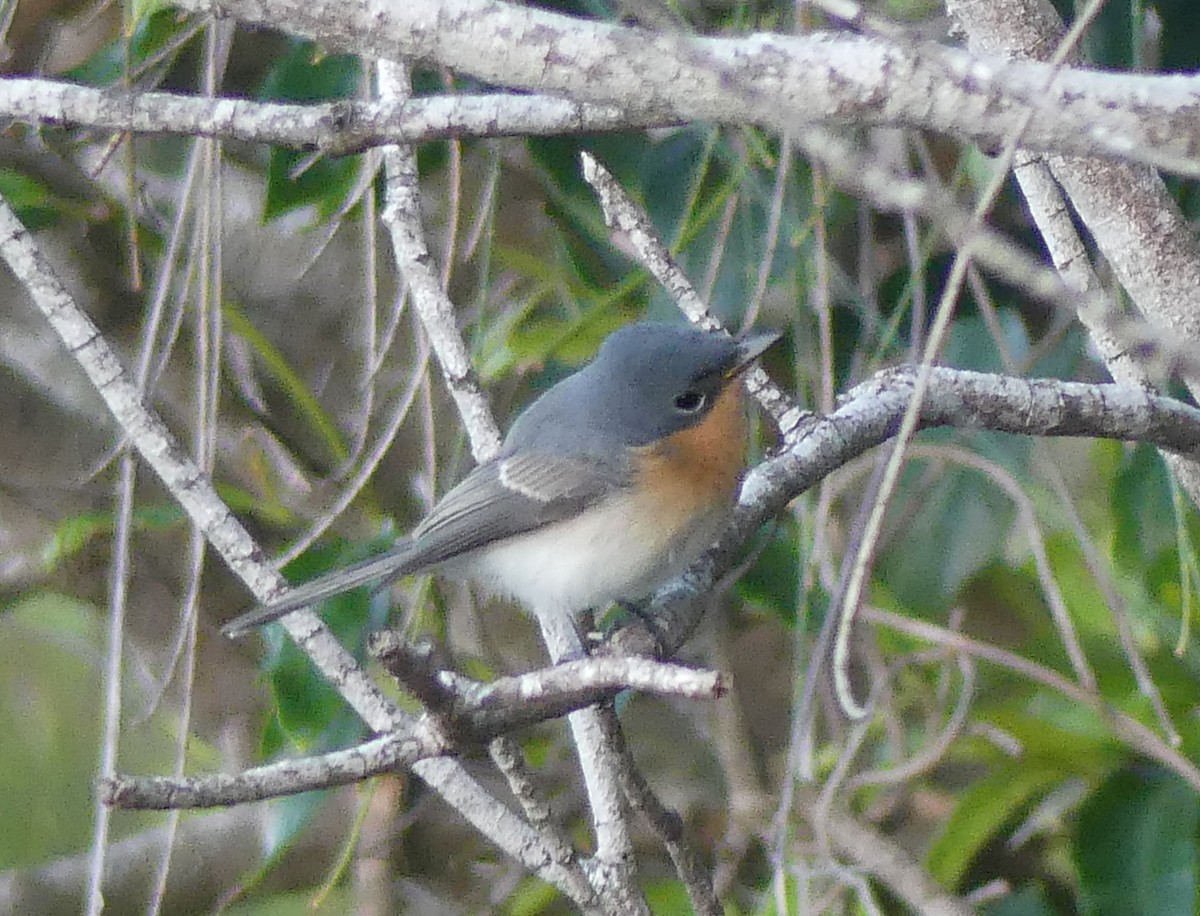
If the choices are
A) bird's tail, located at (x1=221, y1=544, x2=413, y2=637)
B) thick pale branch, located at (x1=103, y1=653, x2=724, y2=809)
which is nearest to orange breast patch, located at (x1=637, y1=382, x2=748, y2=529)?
bird's tail, located at (x1=221, y1=544, x2=413, y2=637)

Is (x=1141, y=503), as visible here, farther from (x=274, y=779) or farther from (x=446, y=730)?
(x=274, y=779)

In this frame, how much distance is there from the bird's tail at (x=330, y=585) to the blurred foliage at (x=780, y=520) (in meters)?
0.22

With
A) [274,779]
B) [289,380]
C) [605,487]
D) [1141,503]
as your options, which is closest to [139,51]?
[289,380]

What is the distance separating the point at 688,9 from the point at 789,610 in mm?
1349

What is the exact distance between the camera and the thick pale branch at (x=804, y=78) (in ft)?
4.63

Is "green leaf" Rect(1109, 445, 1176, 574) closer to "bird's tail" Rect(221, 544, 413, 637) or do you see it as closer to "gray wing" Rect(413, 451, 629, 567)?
"gray wing" Rect(413, 451, 629, 567)

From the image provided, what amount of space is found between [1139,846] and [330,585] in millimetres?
1786

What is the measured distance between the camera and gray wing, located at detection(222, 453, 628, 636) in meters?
2.51

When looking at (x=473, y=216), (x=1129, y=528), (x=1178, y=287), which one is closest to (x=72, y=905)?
(x=473, y=216)

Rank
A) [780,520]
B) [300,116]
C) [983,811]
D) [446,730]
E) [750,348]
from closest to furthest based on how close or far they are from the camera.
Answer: [446,730] → [300,116] → [750,348] → [780,520] → [983,811]

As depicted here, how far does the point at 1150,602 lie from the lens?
323 cm

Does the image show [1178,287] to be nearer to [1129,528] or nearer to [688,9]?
[1129,528]

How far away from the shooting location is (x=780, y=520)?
3.05m

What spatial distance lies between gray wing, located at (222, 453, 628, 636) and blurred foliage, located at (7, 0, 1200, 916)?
11 centimetres
